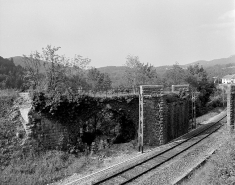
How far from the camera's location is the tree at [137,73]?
116 feet

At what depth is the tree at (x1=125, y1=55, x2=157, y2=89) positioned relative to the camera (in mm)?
35319

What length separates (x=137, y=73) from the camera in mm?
36375

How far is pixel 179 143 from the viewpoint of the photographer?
1627cm

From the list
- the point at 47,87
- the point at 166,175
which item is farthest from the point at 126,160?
the point at 47,87

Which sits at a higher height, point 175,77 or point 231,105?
point 175,77

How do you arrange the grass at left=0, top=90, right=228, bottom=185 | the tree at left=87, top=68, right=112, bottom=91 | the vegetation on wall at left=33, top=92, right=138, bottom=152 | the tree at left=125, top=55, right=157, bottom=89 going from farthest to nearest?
1. the tree at left=125, top=55, right=157, bottom=89
2. the tree at left=87, top=68, right=112, bottom=91
3. the vegetation on wall at left=33, top=92, right=138, bottom=152
4. the grass at left=0, top=90, right=228, bottom=185

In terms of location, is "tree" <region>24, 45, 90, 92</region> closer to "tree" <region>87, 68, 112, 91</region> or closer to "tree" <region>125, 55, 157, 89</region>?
"tree" <region>87, 68, 112, 91</region>

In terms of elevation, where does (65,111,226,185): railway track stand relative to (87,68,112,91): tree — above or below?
below

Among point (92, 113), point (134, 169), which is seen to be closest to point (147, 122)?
point (92, 113)

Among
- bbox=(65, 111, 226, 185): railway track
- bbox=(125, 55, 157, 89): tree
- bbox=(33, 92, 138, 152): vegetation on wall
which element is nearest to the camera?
bbox=(65, 111, 226, 185): railway track

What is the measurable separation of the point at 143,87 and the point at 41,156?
780cm

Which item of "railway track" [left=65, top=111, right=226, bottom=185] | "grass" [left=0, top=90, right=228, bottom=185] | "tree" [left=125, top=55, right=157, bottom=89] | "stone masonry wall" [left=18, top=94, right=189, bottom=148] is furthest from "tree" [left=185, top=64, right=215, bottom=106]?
"grass" [left=0, top=90, right=228, bottom=185]

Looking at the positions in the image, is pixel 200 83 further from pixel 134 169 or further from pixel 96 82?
pixel 134 169

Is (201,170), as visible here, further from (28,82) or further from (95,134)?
(28,82)
